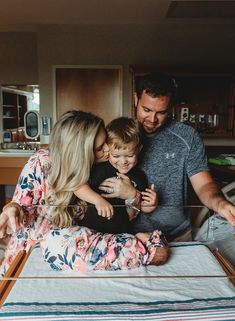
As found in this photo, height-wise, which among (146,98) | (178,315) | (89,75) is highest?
(89,75)

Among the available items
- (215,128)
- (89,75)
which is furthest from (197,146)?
(89,75)

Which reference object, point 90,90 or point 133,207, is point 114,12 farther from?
point 133,207

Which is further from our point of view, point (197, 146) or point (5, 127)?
point (5, 127)

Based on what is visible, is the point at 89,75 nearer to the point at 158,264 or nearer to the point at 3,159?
the point at 3,159

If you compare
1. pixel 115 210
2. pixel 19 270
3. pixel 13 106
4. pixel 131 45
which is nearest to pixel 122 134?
pixel 115 210

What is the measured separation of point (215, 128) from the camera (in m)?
4.65

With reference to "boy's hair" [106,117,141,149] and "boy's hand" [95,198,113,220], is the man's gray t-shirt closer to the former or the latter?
"boy's hair" [106,117,141,149]

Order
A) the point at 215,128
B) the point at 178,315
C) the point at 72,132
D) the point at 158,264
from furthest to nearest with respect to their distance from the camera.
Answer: the point at 215,128 < the point at 72,132 < the point at 158,264 < the point at 178,315

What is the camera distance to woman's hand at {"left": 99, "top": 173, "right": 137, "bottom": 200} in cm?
134

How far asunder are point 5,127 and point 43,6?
3.08 m

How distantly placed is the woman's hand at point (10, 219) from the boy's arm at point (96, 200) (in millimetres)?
225

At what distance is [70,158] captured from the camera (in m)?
1.28

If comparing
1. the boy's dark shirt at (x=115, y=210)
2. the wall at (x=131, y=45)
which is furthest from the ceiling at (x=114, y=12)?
the boy's dark shirt at (x=115, y=210)

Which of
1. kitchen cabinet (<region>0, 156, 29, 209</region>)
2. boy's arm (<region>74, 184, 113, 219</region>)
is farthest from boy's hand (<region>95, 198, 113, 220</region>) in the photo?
kitchen cabinet (<region>0, 156, 29, 209</region>)
